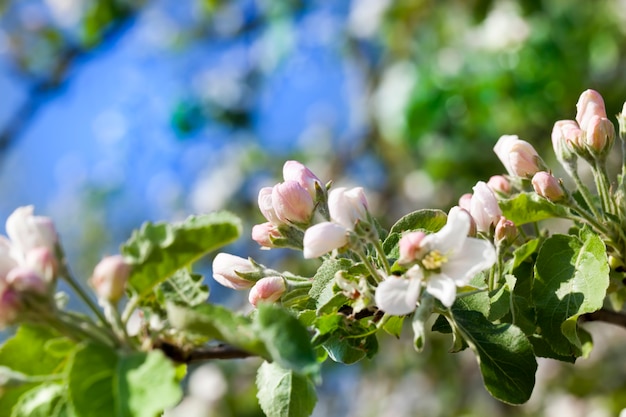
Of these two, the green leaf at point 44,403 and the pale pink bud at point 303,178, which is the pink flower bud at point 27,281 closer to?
the green leaf at point 44,403

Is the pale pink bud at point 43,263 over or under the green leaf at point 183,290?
over

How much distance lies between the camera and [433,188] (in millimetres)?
3760

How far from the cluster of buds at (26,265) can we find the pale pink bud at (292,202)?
0.24 meters

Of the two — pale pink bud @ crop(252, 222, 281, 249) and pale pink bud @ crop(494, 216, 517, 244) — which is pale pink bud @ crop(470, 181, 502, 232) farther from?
pale pink bud @ crop(252, 222, 281, 249)

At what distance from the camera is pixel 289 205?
785 millimetres

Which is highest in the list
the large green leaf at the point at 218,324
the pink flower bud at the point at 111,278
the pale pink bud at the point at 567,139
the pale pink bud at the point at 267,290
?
the pink flower bud at the point at 111,278

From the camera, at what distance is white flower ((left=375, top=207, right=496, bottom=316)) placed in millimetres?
626

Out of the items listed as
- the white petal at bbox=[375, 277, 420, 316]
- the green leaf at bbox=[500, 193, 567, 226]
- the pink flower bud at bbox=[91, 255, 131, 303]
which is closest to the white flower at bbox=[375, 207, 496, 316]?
the white petal at bbox=[375, 277, 420, 316]

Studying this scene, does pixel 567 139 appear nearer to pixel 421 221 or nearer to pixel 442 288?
pixel 421 221

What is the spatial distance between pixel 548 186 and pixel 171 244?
41 centimetres

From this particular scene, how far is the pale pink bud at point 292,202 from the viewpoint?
0.78 m

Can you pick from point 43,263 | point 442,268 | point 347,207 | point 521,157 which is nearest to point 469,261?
point 442,268

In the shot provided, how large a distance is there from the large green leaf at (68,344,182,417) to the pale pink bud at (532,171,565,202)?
45cm

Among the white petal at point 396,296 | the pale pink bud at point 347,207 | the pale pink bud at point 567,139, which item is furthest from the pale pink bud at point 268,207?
the pale pink bud at point 567,139
